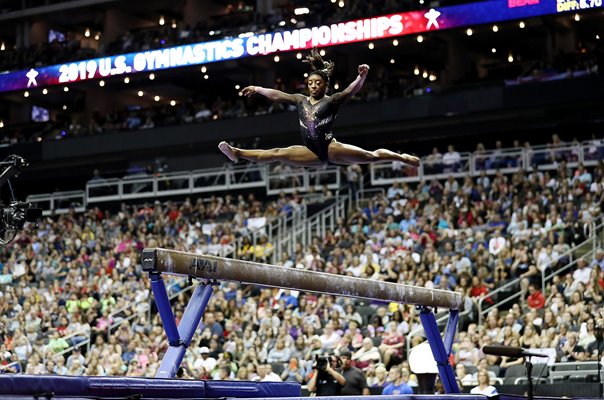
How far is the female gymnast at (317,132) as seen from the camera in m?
8.89

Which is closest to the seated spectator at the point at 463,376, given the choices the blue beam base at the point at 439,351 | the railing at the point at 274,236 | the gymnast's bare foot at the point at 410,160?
the blue beam base at the point at 439,351

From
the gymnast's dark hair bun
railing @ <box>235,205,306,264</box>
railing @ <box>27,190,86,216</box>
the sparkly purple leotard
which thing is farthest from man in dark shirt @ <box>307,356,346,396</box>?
railing @ <box>27,190,86,216</box>

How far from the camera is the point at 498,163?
23547 millimetres

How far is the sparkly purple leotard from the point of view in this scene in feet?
29.1

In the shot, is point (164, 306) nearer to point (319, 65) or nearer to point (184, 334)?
point (184, 334)

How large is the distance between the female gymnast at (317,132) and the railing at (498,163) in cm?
1422

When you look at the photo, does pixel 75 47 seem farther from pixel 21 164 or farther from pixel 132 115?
pixel 21 164

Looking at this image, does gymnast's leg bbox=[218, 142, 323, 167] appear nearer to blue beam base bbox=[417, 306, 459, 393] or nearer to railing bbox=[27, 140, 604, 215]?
blue beam base bbox=[417, 306, 459, 393]

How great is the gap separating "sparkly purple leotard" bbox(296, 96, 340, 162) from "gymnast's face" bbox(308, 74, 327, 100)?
109 millimetres

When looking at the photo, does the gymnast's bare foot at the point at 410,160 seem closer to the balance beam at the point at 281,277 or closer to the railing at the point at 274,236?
the balance beam at the point at 281,277

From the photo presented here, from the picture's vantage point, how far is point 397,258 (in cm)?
1947

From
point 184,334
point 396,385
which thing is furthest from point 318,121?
point 396,385

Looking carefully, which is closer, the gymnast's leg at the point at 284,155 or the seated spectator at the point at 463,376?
the gymnast's leg at the point at 284,155

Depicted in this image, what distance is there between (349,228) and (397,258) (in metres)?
3.37
